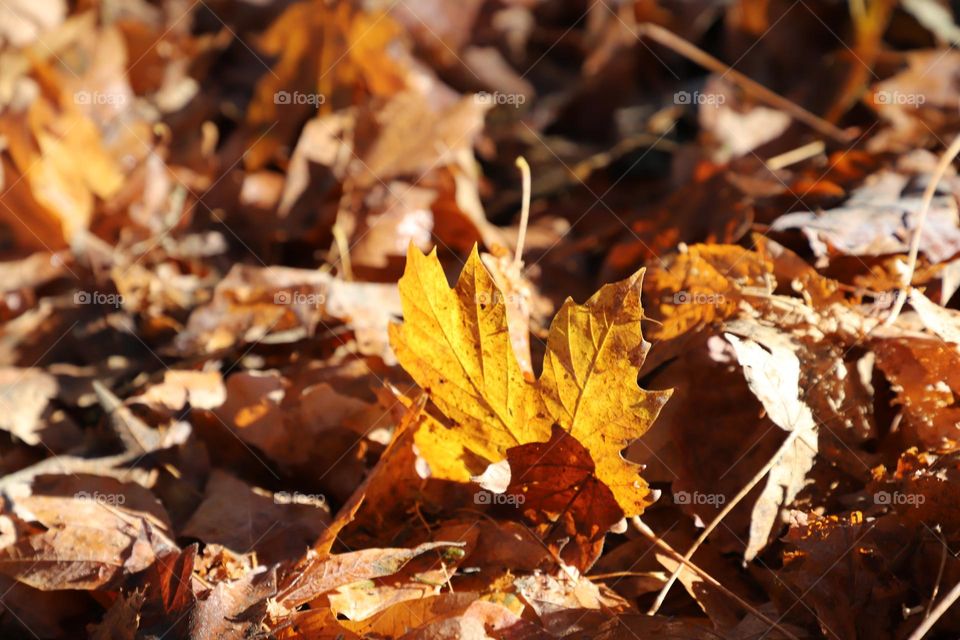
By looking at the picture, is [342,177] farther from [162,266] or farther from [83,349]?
[83,349]

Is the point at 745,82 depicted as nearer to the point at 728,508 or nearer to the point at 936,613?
the point at 728,508

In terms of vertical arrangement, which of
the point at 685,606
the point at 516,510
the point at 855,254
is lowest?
the point at 685,606

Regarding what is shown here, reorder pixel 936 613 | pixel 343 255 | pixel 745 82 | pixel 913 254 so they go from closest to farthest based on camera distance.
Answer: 1. pixel 936 613
2. pixel 913 254
3. pixel 343 255
4. pixel 745 82

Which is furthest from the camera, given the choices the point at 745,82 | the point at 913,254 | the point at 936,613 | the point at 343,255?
the point at 745,82

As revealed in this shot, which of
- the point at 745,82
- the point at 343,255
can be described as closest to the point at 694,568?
the point at 343,255

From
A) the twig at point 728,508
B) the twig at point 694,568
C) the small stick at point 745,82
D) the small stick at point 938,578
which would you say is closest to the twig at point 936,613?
the small stick at point 938,578

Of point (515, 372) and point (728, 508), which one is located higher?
point (515, 372)

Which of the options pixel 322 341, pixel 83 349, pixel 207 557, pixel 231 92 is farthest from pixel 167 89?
pixel 207 557
